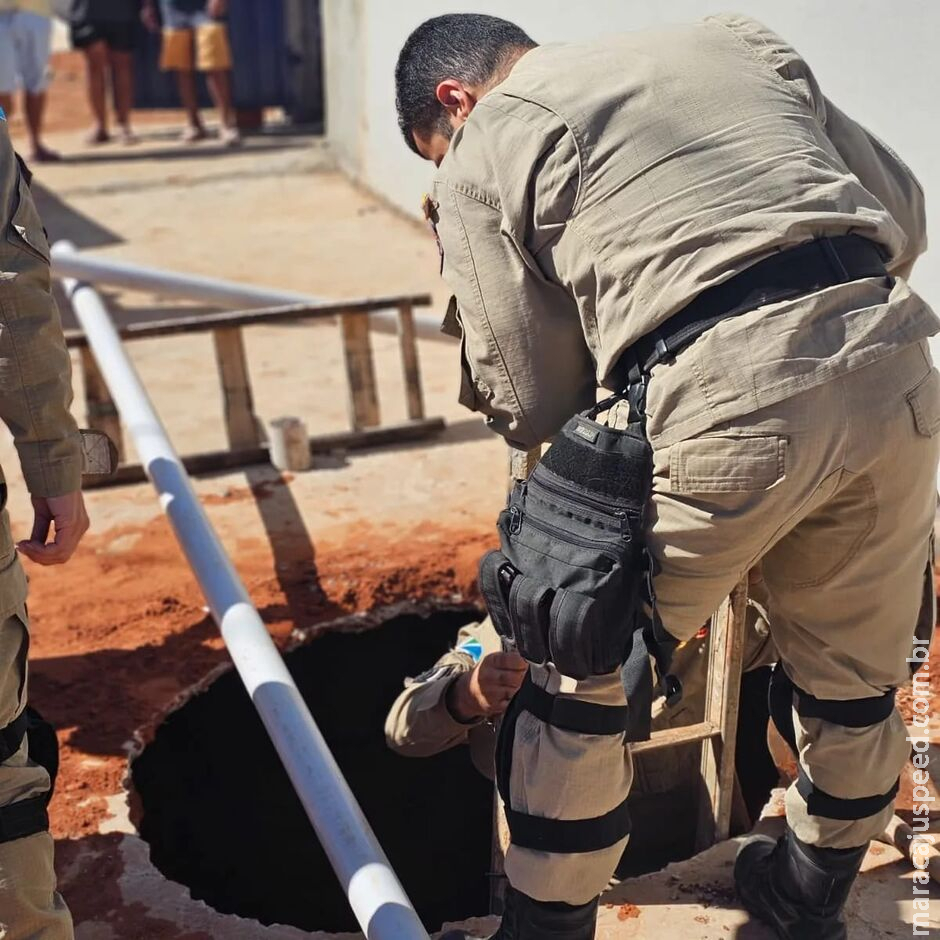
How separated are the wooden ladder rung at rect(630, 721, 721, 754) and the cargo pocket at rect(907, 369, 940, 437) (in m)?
0.97

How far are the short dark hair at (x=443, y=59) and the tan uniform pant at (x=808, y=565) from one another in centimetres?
76

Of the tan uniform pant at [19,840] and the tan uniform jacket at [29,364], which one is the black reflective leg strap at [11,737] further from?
the tan uniform jacket at [29,364]

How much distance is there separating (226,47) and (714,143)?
1038 cm

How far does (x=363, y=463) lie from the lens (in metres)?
5.26

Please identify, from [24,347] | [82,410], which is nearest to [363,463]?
[82,410]

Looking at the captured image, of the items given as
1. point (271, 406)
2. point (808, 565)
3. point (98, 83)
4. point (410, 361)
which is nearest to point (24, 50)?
point (98, 83)

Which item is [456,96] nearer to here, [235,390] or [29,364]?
[29,364]

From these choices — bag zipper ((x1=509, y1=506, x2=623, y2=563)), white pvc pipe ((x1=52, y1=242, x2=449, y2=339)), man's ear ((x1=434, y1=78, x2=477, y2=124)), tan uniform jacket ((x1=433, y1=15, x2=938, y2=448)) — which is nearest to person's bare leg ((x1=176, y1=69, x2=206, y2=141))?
white pvc pipe ((x1=52, y1=242, x2=449, y2=339))

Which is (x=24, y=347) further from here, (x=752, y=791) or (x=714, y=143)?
(x=752, y=791)

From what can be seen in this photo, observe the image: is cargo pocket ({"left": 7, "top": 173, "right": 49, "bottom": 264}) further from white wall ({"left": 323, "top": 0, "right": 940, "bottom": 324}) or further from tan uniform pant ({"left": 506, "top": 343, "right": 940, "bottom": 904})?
white wall ({"left": 323, "top": 0, "right": 940, "bottom": 324})

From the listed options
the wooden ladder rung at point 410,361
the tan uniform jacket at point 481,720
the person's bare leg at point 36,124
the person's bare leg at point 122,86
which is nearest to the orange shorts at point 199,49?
the person's bare leg at point 122,86

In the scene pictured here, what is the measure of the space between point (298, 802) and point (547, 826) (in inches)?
73.1

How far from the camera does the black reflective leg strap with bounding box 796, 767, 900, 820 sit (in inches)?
101

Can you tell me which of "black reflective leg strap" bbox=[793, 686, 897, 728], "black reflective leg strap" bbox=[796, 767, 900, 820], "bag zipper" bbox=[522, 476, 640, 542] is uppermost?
"bag zipper" bbox=[522, 476, 640, 542]
